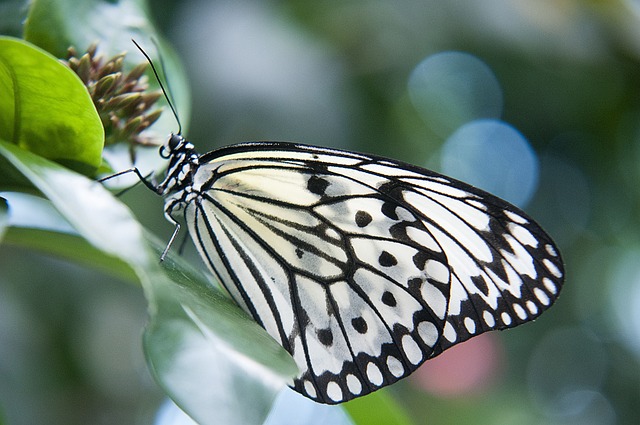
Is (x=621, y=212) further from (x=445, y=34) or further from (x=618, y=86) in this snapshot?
(x=445, y=34)

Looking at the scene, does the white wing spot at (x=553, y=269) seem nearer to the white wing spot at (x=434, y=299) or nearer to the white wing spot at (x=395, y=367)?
the white wing spot at (x=434, y=299)

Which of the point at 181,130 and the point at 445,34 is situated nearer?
the point at 181,130

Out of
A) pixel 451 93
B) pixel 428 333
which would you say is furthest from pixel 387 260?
pixel 451 93

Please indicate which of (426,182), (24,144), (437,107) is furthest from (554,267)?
(437,107)

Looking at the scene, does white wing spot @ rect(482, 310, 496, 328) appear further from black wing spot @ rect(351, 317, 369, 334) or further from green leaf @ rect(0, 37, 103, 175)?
green leaf @ rect(0, 37, 103, 175)

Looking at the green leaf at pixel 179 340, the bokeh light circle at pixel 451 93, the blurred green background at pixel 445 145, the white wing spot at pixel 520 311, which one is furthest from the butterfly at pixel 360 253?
the bokeh light circle at pixel 451 93

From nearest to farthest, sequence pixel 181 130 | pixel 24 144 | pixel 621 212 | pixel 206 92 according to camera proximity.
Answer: pixel 24 144
pixel 181 130
pixel 206 92
pixel 621 212
